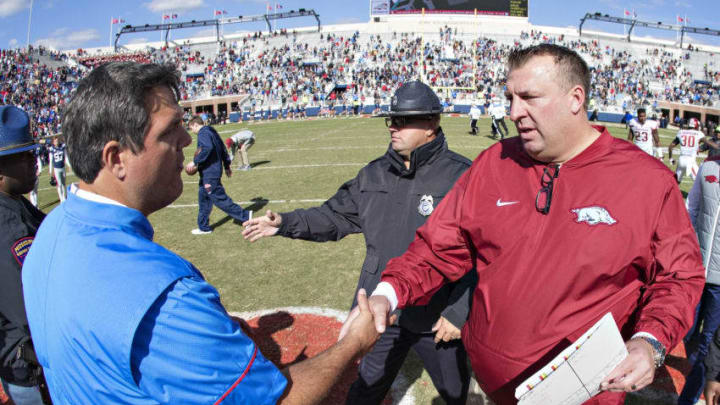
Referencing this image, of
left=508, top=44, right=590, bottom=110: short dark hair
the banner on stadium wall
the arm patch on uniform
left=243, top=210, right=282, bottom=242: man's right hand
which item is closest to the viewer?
left=508, top=44, right=590, bottom=110: short dark hair

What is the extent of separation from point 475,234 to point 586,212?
0.55 m

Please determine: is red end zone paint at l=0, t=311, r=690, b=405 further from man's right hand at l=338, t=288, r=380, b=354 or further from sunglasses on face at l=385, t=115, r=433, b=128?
sunglasses on face at l=385, t=115, r=433, b=128

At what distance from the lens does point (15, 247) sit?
100 inches

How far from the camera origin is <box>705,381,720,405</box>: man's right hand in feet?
9.68

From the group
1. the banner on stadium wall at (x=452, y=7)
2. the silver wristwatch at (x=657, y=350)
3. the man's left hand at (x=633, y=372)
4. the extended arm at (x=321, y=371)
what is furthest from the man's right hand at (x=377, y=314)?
the banner on stadium wall at (x=452, y=7)

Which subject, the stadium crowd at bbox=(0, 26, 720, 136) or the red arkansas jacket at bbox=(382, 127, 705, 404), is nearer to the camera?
the red arkansas jacket at bbox=(382, 127, 705, 404)

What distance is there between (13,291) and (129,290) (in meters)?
1.90

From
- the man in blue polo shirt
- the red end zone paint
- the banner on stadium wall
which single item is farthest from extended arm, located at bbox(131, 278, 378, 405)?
the banner on stadium wall

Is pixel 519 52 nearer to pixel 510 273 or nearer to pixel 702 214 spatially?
pixel 510 273

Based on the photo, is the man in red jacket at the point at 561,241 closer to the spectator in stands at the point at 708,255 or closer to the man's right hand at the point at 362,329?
the man's right hand at the point at 362,329

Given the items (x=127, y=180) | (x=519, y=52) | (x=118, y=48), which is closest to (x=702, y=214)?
(x=519, y=52)

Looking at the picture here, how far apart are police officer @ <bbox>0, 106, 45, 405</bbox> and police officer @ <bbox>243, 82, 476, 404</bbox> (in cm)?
144

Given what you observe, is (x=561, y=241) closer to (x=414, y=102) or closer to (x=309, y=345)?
(x=414, y=102)

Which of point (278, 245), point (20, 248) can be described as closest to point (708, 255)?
point (20, 248)
